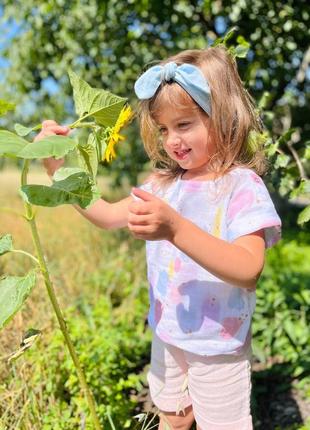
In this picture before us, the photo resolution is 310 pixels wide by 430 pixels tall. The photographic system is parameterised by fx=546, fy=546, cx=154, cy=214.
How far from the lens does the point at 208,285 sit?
1385 millimetres

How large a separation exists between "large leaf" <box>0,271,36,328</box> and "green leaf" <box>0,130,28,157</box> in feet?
0.87

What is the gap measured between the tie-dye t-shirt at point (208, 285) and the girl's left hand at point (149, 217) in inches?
11.1

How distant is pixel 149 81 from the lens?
4.51 feet

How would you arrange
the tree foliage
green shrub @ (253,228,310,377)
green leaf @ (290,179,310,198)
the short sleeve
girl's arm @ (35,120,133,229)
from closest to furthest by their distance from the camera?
the short sleeve, girl's arm @ (35,120,133,229), green leaf @ (290,179,310,198), green shrub @ (253,228,310,377), the tree foliage

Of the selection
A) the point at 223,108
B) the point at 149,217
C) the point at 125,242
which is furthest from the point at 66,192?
the point at 125,242

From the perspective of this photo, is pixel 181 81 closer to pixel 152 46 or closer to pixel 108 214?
pixel 108 214

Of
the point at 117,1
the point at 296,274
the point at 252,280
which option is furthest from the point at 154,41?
the point at 252,280

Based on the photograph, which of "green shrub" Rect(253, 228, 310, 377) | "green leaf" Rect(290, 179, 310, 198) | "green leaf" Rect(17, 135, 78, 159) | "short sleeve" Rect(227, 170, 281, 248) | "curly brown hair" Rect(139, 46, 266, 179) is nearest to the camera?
"green leaf" Rect(17, 135, 78, 159)

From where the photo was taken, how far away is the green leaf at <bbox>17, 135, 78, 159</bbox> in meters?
0.98

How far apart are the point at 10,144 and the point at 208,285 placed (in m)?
0.62

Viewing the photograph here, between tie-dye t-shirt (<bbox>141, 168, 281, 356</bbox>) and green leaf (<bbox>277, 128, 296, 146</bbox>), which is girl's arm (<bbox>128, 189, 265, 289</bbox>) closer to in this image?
tie-dye t-shirt (<bbox>141, 168, 281, 356</bbox>)

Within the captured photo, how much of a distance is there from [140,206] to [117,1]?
3.08 meters

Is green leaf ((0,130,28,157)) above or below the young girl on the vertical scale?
Result: above

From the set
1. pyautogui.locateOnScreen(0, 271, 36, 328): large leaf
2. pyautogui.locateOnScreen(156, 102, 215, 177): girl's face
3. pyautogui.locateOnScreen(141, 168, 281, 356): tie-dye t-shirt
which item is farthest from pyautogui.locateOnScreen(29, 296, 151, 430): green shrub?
pyautogui.locateOnScreen(156, 102, 215, 177): girl's face
